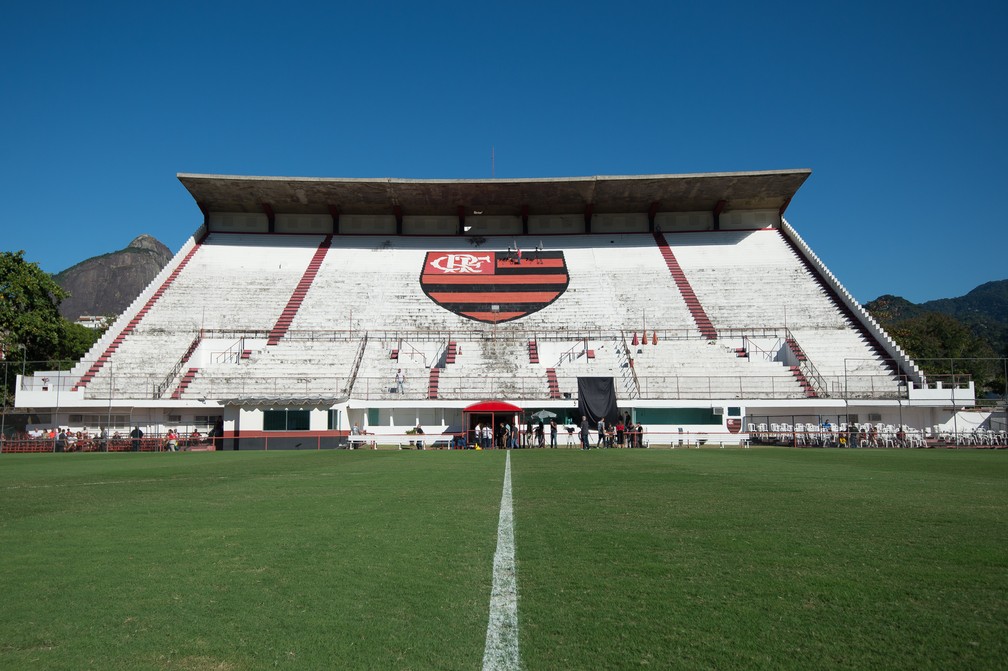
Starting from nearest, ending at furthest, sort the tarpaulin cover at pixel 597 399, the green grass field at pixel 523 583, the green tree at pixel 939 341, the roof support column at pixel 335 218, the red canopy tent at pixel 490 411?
1. the green grass field at pixel 523 583
2. the red canopy tent at pixel 490 411
3. the tarpaulin cover at pixel 597 399
4. the roof support column at pixel 335 218
5. the green tree at pixel 939 341

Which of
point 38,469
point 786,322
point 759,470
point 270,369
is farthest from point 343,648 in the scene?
point 786,322

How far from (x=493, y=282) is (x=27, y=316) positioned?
29792 millimetres

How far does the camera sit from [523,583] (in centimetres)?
534

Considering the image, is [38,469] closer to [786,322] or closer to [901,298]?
[786,322]

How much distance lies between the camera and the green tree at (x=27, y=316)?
1761 inches

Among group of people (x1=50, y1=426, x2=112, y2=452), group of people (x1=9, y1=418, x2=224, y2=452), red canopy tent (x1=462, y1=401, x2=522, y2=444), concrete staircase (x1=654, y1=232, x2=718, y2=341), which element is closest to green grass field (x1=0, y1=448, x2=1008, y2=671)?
red canopy tent (x1=462, y1=401, x2=522, y2=444)

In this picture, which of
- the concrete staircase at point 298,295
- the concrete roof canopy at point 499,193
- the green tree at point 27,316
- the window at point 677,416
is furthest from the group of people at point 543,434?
the green tree at point 27,316

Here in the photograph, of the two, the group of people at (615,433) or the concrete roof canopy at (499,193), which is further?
the concrete roof canopy at (499,193)

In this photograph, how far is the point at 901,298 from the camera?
17038cm

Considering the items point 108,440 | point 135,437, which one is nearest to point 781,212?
point 135,437

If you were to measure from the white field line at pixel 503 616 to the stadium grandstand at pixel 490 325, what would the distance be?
31375 millimetres

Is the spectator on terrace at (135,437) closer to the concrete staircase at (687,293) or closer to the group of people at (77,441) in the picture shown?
the group of people at (77,441)

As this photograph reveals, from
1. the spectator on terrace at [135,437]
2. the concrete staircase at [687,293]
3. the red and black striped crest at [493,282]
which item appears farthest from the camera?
the red and black striped crest at [493,282]

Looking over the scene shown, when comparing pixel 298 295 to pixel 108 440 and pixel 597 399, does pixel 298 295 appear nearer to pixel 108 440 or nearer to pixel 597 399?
pixel 108 440
